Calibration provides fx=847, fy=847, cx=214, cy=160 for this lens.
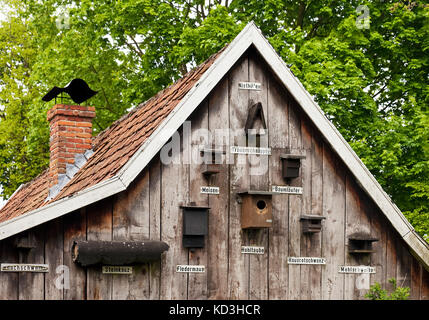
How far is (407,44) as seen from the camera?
23.0 metres

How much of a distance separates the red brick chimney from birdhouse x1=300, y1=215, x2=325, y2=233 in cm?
391

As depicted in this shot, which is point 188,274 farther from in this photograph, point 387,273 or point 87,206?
point 387,273

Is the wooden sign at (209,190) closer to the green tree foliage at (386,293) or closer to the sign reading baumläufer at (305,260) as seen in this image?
the sign reading baumläufer at (305,260)

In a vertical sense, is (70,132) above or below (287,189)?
above

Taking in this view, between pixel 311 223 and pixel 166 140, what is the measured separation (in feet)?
7.78

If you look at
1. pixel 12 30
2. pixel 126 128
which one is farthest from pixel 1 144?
pixel 126 128

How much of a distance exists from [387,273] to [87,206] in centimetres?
447

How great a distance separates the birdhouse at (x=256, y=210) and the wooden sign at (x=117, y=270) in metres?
1.66

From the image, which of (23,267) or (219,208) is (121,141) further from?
(23,267)

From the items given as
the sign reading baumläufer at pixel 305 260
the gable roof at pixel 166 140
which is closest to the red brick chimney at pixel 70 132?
the gable roof at pixel 166 140

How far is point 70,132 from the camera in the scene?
13531 mm

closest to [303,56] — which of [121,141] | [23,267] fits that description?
[121,141]

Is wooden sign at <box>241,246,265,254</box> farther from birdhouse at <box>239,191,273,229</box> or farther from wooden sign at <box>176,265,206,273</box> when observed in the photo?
wooden sign at <box>176,265,206,273</box>

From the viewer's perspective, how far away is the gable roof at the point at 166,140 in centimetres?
1034
